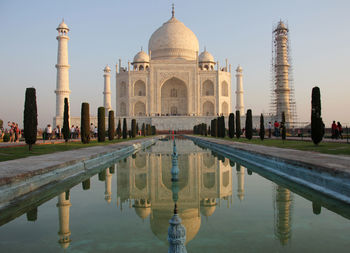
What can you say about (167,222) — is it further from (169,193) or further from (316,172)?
(316,172)

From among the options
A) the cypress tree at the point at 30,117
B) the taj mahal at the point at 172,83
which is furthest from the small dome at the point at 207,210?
the taj mahal at the point at 172,83

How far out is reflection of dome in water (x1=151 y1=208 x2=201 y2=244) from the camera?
6.92 feet

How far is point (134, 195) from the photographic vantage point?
11.2 feet

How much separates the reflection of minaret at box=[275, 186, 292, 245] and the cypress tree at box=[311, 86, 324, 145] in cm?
552

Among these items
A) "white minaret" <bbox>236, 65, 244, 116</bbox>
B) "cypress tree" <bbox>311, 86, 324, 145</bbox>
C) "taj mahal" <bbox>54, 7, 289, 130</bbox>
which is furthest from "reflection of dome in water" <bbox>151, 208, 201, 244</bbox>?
"white minaret" <bbox>236, 65, 244, 116</bbox>

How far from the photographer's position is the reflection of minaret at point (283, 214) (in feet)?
6.85

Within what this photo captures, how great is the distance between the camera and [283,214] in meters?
2.61

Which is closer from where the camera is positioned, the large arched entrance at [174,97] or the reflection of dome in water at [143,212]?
the reflection of dome in water at [143,212]

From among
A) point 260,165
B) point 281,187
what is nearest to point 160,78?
point 260,165

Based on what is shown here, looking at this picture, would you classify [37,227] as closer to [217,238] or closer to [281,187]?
[217,238]

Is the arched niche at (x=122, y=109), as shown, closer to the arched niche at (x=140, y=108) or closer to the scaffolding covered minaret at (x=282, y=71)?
the arched niche at (x=140, y=108)

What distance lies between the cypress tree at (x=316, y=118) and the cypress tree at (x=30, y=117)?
7070 millimetres

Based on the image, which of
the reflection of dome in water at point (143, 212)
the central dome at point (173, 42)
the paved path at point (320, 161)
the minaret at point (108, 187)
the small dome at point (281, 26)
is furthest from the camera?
the central dome at point (173, 42)

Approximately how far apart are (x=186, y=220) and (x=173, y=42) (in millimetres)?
34597
